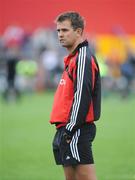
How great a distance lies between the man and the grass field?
3.15 m

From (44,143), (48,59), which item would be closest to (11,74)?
(48,59)

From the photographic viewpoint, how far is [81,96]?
7059 mm

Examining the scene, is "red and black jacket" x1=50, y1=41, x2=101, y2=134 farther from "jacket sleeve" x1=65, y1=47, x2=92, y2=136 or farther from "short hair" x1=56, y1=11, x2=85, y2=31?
"short hair" x1=56, y1=11, x2=85, y2=31

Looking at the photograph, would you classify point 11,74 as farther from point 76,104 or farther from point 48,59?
point 76,104

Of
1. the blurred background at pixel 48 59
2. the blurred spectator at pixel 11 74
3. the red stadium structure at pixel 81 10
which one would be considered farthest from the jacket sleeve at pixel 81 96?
the red stadium structure at pixel 81 10

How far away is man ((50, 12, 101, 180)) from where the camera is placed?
7.07m

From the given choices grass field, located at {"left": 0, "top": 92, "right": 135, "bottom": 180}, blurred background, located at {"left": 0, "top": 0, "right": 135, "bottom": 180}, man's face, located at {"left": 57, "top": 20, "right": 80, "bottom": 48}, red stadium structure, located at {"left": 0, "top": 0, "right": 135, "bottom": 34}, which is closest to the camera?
man's face, located at {"left": 57, "top": 20, "right": 80, "bottom": 48}

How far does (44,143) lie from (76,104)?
25.9 ft

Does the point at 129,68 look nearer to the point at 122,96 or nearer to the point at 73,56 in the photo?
the point at 122,96

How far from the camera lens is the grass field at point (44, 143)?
11.0 metres

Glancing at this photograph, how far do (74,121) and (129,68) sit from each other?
22092mm

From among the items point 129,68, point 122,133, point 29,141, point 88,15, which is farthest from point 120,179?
point 88,15

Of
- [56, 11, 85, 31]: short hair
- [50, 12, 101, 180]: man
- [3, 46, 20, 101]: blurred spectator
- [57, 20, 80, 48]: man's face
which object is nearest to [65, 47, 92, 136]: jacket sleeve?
[50, 12, 101, 180]: man

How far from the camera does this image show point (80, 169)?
284 inches
